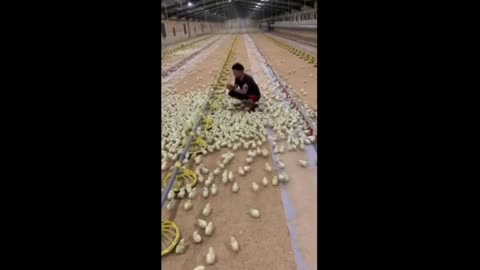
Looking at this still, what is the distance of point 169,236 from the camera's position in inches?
49.3

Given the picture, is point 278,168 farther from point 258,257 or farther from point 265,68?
point 265,68

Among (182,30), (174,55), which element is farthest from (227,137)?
(182,30)

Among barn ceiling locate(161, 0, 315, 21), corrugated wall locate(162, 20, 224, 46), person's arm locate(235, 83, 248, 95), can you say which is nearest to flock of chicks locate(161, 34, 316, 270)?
person's arm locate(235, 83, 248, 95)

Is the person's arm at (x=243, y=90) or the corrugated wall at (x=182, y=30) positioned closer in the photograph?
the person's arm at (x=243, y=90)

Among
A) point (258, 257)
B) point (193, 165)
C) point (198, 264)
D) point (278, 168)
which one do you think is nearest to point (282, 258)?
point (258, 257)

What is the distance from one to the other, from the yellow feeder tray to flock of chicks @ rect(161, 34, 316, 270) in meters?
0.03

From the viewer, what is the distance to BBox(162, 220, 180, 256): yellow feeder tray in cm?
117

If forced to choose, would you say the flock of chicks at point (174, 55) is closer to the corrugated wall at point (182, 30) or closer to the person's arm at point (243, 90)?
the corrugated wall at point (182, 30)

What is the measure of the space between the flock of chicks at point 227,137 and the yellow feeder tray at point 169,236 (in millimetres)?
28

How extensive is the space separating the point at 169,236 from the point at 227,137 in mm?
1056

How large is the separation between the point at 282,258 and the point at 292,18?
1450 cm

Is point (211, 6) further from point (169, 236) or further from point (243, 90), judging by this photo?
point (169, 236)

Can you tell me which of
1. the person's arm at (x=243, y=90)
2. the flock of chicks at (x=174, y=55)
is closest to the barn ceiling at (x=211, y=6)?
the flock of chicks at (x=174, y=55)

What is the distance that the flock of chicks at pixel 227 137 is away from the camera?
1513 mm
